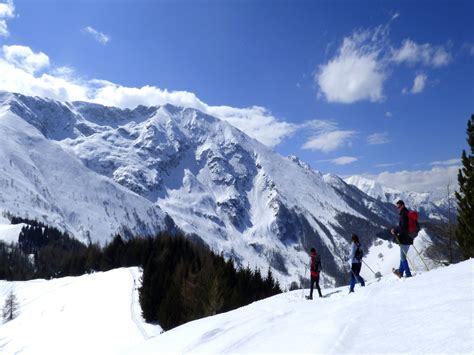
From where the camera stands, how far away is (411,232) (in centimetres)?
1702

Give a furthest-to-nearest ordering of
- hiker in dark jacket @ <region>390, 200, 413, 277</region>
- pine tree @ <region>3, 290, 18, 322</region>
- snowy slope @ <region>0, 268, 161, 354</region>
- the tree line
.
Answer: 1. pine tree @ <region>3, 290, 18, 322</region>
2. the tree line
3. snowy slope @ <region>0, 268, 161, 354</region>
4. hiker in dark jacket @ <region>390, 200, 413, 277</region>

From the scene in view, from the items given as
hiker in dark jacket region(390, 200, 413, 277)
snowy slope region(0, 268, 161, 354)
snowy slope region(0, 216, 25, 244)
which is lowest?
snowy slope region(0, 268, 161, 354)

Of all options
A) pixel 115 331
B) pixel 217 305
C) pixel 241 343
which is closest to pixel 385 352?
pixel 241 343

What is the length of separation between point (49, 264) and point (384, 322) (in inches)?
6889

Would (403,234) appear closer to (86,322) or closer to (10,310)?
(86,322)

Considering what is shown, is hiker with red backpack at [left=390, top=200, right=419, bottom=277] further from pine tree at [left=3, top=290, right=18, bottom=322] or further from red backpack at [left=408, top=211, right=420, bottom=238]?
pine tree at [left=3, top=290, right=18, bottom=322]

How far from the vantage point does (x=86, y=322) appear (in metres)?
39.9

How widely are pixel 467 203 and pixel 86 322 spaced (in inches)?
1409

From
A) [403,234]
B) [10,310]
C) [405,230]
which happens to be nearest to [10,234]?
[10,310]

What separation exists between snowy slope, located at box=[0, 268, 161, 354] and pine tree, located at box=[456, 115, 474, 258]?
2249 cm

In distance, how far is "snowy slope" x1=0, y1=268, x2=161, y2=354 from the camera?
32.5 meters

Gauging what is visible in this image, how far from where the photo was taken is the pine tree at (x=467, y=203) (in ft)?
83.1

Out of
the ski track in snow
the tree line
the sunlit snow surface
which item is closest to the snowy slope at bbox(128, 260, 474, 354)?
the sunlit snow surface

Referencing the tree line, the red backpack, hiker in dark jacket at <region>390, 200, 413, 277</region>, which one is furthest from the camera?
the tree line
